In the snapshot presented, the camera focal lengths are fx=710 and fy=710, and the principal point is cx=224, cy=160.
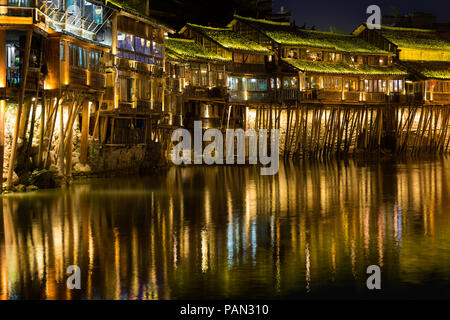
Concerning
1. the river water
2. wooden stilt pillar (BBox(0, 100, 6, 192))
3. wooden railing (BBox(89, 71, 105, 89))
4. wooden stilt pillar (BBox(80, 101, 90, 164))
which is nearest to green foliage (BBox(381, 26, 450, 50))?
wooden railing (BBox(89, 71, 105, 89))

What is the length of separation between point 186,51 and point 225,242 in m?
41.8

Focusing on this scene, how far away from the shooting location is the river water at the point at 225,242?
14633 millimetres

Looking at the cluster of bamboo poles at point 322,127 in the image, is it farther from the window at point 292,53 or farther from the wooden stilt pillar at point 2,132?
the wooden stilt pillar at point 2,132

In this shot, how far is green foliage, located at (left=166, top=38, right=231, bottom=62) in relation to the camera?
57.8 metres

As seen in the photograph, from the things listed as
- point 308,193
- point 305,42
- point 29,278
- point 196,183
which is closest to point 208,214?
point 308,193

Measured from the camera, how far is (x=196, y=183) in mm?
39562

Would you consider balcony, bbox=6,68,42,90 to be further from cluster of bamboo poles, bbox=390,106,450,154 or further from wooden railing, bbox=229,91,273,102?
cluster of bamboo poles, bbox=390,106,450,154

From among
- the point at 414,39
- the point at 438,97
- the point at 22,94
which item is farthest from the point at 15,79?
the point at 414,39

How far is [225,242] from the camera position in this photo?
64.6ft

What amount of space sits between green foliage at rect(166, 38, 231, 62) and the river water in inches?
944

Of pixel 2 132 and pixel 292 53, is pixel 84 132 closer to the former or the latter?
pixel 2 132

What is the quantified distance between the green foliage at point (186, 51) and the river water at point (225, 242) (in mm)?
→ 23973

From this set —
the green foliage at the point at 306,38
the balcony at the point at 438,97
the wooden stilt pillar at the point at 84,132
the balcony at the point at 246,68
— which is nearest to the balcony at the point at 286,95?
the balcony at the point at 246,68

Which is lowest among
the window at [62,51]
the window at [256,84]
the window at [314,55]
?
the window at [62,51]
